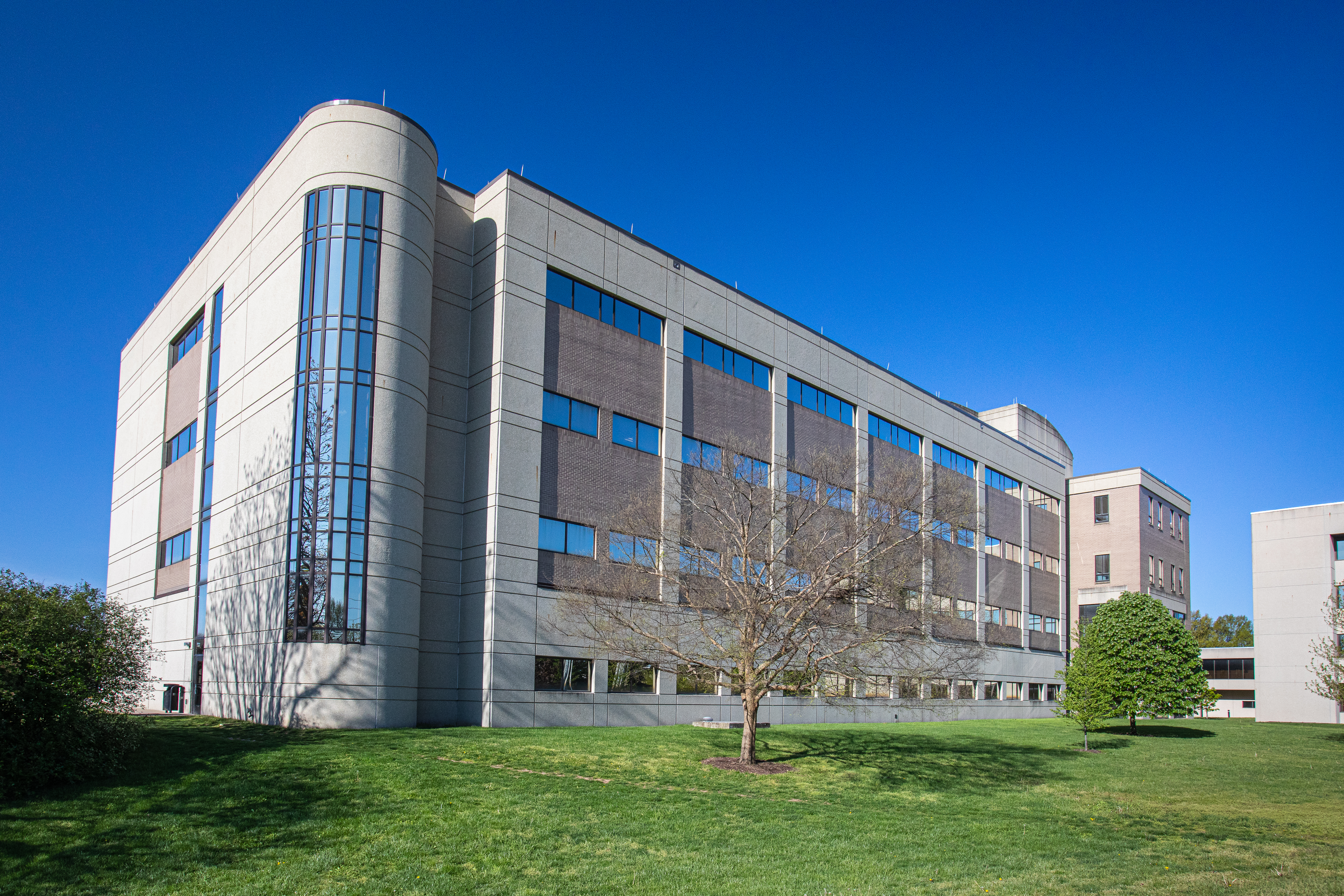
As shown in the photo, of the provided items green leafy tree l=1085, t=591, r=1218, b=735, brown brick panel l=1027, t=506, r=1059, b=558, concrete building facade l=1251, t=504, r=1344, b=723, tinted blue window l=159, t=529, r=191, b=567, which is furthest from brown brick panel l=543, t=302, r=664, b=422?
concrete building facade l=1251, t=504, r=1344, b=723

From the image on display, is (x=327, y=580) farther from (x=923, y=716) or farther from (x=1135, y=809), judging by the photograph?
(x=923, y=716)

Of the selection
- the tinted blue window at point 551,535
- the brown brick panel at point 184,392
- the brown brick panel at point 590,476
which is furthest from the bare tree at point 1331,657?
the brown brick panel at point 184,392

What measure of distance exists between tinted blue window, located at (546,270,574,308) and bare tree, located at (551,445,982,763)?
370 inches

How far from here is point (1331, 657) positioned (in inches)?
1598

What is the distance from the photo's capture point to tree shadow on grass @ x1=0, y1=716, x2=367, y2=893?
11.9m

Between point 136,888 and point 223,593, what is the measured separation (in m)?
22.7

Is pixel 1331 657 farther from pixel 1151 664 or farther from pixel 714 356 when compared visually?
pixel 714 356

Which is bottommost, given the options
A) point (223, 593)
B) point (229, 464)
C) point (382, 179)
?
point (223, 593)

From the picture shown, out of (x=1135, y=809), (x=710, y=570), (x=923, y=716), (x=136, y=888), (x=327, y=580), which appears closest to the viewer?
(x=136, y=888)

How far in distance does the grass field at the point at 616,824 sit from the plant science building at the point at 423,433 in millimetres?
3530

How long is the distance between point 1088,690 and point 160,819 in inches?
1223

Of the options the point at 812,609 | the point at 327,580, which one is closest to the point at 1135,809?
the point at 812,609

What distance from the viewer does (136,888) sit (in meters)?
11.3

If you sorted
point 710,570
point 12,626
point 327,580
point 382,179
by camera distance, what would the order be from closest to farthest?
point 12,626 → point 710,570 → point 327,580 → point 382,179
